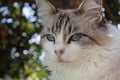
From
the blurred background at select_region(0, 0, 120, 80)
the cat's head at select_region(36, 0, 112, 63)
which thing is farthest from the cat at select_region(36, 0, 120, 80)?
the blurred background at select_region(0, 0, 120, 80)

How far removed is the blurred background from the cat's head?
563mm

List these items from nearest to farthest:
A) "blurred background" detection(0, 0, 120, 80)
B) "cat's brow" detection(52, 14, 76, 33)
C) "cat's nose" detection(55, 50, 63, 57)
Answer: "cat's nose" detection(55, 50, 63, 57) → "cat's brow" detection(52, 14, 76, 33) → "blurred background" detection(0, 0, 120, 80)

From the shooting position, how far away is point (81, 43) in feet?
10.4

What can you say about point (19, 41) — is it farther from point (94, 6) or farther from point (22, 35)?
point (94, 6)

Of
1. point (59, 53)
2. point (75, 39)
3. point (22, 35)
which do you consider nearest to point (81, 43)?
point (75, 39)

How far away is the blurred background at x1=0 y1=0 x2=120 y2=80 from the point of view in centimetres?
410

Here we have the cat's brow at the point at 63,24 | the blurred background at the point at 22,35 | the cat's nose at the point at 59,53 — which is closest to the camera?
the cat's nose at the point at 59,53

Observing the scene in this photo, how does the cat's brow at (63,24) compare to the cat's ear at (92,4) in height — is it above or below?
below

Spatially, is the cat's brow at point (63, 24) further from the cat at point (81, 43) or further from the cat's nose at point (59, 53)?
the cat's nose at point (59, 53)

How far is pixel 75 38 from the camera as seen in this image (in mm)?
3182

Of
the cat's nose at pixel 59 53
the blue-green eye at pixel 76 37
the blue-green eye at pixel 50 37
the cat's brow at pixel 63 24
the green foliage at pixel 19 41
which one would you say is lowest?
the green foliage at pixel 19 41

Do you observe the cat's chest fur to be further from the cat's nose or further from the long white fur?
the cat's nose

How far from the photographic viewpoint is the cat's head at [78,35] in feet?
10.3

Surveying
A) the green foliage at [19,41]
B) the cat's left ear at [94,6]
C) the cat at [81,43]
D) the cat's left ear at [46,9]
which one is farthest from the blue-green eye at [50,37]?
the green foliage at [19,41]
